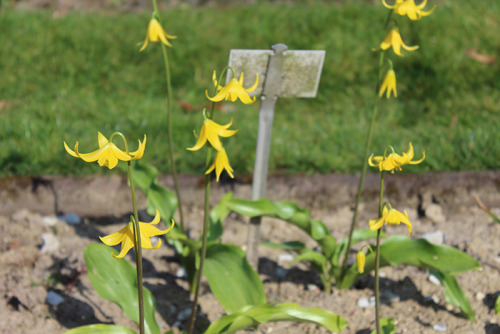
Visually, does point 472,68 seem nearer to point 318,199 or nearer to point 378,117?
point 378,117

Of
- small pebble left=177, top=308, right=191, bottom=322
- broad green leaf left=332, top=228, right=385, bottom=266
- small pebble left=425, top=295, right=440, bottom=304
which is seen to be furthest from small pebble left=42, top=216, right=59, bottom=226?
small pebble left=425, top=295, right=440, bottom=304

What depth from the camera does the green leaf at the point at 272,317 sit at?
91.4 inches

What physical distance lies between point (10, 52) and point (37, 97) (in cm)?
70

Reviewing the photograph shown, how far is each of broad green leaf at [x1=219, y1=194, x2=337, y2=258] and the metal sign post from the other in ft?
0.59

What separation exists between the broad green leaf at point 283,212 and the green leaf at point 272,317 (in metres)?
0.49

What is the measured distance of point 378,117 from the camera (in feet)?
15.0

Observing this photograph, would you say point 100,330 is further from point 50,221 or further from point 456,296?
point 456,296

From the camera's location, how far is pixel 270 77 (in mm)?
2807

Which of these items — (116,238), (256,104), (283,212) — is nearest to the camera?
(116,238)

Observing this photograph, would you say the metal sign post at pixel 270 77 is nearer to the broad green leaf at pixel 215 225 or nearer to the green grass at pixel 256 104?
the broad green leaf at pixel 215 225

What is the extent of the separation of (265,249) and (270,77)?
104 centimetres

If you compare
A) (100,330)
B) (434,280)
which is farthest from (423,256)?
(100,330)

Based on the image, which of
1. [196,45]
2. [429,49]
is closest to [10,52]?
[196,45]

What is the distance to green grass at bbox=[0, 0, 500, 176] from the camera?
12.8 feet
